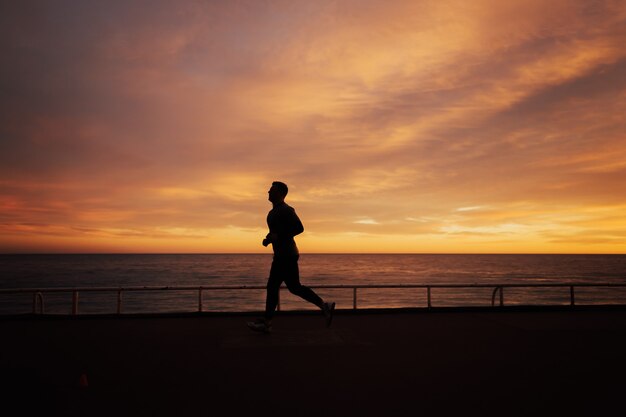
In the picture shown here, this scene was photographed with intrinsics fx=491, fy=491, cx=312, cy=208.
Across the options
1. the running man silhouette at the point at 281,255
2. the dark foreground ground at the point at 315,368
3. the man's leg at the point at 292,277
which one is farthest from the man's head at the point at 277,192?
the dark foreground ground at the point at 315,368

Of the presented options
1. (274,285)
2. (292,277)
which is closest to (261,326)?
(274,285)

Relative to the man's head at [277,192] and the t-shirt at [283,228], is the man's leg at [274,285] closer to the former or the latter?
the t-shirt at [283,228]

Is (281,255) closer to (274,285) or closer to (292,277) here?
(292,277)

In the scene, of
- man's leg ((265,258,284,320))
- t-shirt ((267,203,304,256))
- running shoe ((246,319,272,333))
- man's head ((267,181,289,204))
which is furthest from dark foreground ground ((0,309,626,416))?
man's head ((267,181,289,204))

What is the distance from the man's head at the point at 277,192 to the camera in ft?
27.6

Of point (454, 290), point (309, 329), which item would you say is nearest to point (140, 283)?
point (454, 290)

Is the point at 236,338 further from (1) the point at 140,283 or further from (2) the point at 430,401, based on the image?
(1) the point at 140,283

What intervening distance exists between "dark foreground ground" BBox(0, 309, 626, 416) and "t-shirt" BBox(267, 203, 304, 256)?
4.66ft

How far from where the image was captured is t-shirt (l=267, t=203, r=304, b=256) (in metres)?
8.18

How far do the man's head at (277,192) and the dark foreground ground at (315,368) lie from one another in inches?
89.4

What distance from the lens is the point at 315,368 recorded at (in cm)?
563

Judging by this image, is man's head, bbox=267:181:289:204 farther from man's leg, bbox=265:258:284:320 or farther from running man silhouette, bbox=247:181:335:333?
man's leg, bbox=265:258:284:320

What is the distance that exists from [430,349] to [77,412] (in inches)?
179

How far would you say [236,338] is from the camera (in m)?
7.85
